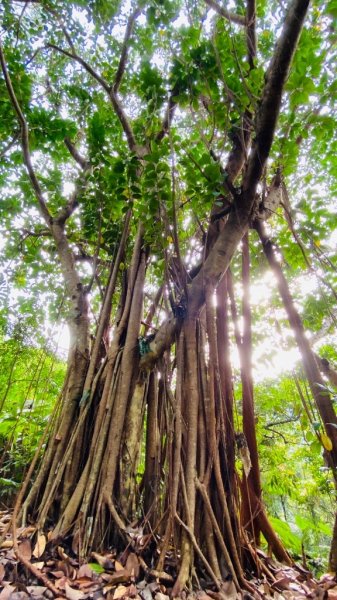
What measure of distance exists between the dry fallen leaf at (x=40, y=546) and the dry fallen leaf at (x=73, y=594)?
34 centimetres

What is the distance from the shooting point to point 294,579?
173 cm

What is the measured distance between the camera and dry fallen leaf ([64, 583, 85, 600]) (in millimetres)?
1303

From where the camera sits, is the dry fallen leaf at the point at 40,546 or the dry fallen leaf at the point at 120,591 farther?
the dry fallen leaf at the point at 40,546

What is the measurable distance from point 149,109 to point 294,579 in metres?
2.81

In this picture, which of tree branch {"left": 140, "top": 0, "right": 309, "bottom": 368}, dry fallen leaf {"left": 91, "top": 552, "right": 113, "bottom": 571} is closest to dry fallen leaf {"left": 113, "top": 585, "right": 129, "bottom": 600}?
dry fallen leaf {"left": 91, "top": 552, "right": 113, "bottom": 571}

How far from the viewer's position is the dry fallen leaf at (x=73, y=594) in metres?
1.30

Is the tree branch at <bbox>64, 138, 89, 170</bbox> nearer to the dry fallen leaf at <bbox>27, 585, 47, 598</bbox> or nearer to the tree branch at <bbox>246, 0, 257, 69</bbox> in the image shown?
the tree branch at <bbox>246, 0, 257, 69</bbox>

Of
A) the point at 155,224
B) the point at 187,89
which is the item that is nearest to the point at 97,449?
the point at 155,224

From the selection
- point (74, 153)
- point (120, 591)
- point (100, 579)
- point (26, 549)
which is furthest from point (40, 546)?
point (74, 153)

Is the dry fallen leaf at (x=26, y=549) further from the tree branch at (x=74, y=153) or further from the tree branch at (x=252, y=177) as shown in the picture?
the tree branch at (x=74, y=153)

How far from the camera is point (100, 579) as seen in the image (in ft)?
4.86

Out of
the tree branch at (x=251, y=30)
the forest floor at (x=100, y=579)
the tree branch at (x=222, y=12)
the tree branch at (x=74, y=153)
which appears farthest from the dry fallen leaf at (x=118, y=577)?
the tree branch at (x=74, y=153)

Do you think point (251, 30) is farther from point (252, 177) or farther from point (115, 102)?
point (115, 102)

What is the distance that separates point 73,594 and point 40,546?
1.52 feet
